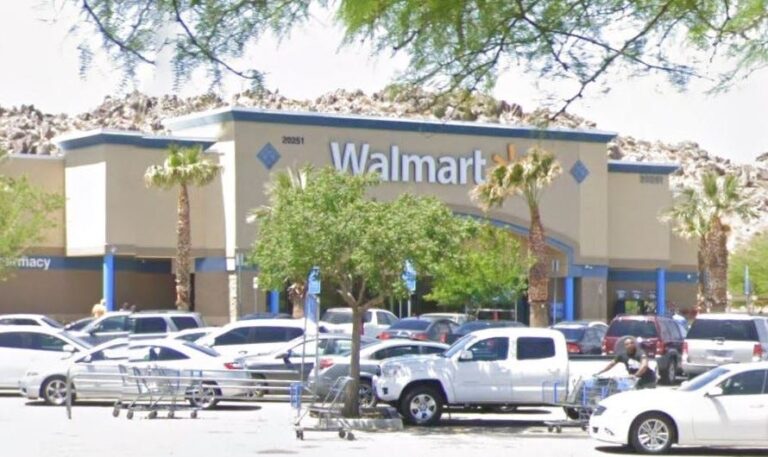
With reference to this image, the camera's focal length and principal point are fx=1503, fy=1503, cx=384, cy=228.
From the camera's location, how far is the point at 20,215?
51250mm

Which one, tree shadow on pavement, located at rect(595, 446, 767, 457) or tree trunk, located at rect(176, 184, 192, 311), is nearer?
tree shadow on pavement, located at rect(595, 446, 767, 457)

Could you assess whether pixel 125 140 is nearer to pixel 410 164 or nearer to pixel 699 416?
pixel 410 164

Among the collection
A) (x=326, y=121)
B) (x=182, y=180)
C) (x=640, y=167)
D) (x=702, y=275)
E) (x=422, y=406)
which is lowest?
(x=422, y=406)

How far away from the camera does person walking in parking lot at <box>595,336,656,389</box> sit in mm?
25203

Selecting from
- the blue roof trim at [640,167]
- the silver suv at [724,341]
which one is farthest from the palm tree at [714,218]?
the silver suv at [724,341]

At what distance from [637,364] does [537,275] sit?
27874 mm

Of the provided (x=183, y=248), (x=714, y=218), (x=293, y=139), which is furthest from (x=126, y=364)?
(x=714, y=218)

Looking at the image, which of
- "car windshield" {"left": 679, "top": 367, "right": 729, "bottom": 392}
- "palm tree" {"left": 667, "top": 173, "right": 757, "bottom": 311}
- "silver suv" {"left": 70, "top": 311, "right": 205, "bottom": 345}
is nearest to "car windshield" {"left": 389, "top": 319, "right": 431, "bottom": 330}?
"silver suv" {"left": 70, "top": 311, "right": 205, "bottom": 345}

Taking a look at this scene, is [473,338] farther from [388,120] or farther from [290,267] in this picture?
[388,120]

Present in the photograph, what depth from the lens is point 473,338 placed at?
26.8 meters

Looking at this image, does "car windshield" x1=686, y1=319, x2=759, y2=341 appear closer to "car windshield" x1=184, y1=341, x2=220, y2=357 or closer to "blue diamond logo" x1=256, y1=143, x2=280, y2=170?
"car windshield" x1=184, y1=341, x2=220, y2=357

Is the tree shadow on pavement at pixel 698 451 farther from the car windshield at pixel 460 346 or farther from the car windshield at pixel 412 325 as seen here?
the car windshield at pixel 412 325

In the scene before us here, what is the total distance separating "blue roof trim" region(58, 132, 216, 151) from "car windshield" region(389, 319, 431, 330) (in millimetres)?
14179

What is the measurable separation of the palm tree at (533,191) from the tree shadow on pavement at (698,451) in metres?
29.9
